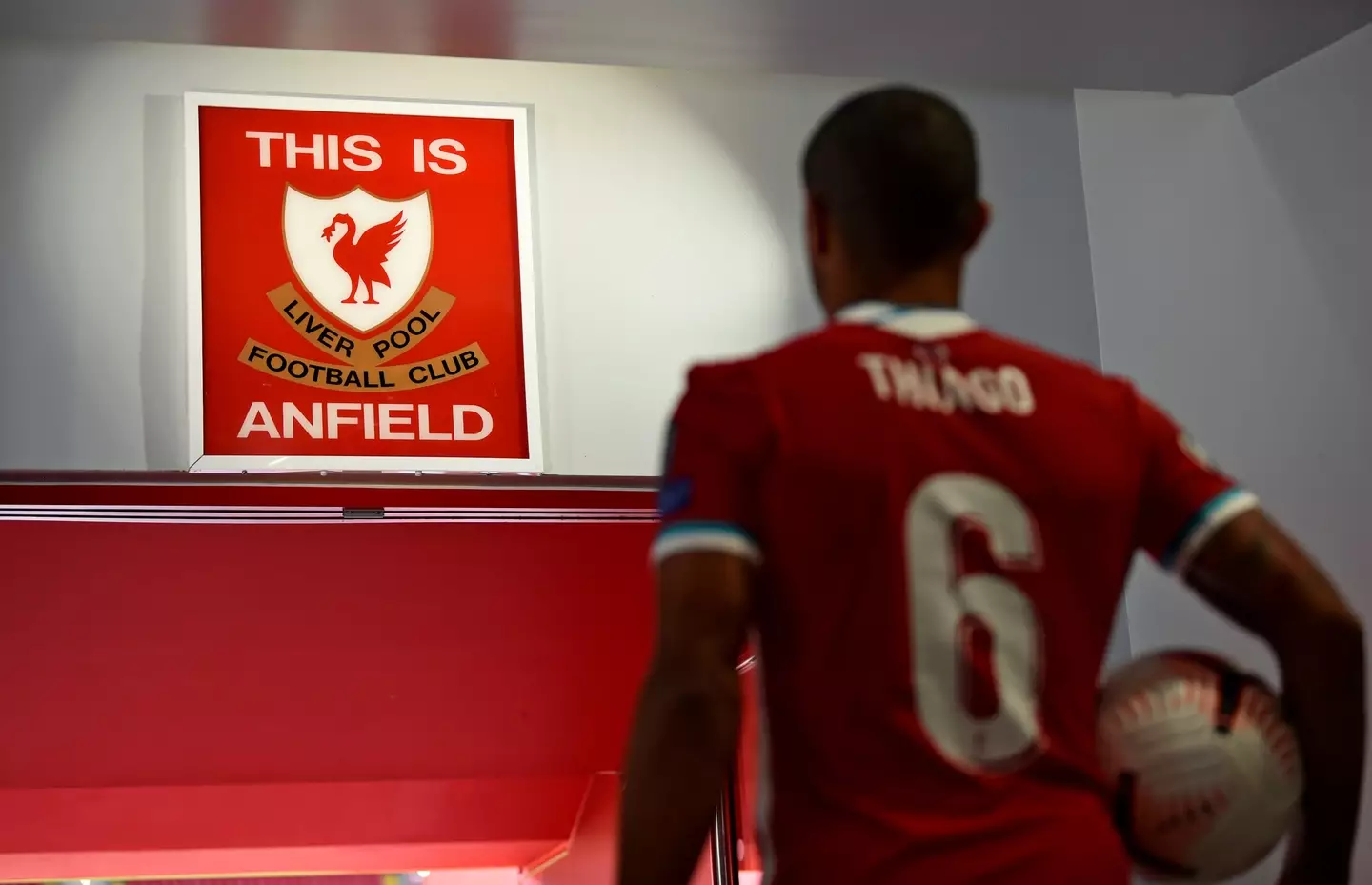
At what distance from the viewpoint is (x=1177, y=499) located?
137cm

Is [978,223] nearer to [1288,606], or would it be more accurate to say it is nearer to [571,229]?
[1288,606]

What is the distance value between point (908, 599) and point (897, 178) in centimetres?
35

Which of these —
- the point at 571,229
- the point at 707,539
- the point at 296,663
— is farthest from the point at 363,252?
the point at 707,539

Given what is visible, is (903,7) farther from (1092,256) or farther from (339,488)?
(339,488)

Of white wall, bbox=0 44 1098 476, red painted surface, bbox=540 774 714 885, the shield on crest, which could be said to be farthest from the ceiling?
red painted surface, bbox=540 774 714 885

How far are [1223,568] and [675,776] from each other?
511mm

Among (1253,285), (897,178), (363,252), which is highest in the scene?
(363,252)

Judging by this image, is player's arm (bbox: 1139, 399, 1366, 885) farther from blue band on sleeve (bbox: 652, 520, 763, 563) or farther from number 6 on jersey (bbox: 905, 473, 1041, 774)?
blue band on sleeve (bbox: 652, 520, 763, 563)

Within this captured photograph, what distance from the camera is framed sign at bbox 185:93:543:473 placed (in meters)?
2.95

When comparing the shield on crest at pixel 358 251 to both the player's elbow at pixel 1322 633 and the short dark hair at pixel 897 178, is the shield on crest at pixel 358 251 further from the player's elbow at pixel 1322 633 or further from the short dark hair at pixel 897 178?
the player's elbow at pixel 1322 633

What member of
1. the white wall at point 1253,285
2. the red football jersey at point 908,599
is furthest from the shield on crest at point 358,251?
the red football jersey at point 908,599

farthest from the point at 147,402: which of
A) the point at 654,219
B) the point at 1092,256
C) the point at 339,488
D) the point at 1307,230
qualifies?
the point at 1307,230

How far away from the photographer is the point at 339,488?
3064mm

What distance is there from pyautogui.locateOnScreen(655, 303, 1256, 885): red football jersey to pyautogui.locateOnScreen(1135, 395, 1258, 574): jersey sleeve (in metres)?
0.08
